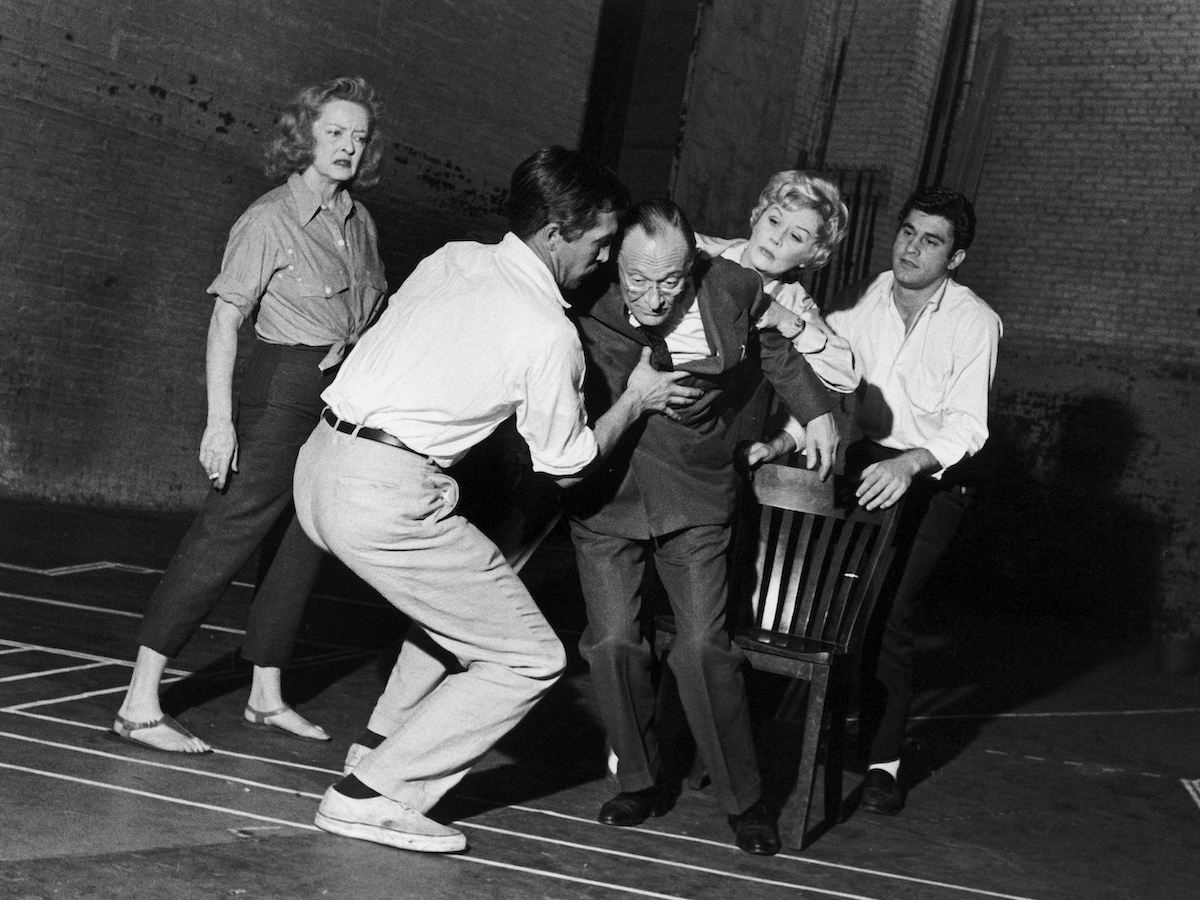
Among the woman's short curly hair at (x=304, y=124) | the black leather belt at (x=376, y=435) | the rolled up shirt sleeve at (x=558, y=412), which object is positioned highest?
the woman's short curly hair at (x=304, y=124)

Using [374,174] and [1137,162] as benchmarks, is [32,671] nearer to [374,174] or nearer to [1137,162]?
[374,174]

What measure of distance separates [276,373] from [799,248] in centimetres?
144

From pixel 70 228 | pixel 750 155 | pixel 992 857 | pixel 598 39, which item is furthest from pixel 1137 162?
pixel 992 857

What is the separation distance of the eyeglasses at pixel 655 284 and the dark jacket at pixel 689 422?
140mm

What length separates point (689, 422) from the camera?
352 centimetres

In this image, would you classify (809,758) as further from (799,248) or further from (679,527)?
(799,248)

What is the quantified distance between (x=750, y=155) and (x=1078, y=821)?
704cm

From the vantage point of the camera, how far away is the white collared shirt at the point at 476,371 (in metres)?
2.90

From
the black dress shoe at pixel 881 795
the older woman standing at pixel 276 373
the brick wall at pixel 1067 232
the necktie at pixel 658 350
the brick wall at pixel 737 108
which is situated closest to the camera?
the necktie at pixel 658 350

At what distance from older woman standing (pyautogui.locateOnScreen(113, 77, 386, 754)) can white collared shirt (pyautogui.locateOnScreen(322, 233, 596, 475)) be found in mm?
742

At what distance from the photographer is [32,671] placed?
407cm

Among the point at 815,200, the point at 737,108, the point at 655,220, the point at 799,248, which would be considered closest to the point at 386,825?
the point at 655,220

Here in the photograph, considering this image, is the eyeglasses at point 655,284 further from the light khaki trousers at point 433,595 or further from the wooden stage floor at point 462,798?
the wooden stage floor at point 462,798

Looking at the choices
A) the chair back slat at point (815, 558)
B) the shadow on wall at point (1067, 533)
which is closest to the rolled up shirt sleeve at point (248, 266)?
the chair back slat at point (815, 558)
